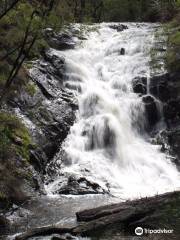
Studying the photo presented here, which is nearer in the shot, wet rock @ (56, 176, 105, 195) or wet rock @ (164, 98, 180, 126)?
wet rock @ (56, 176, 105, 195)

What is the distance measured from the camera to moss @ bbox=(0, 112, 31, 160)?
16.2m

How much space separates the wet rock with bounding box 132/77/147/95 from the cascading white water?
0.36m

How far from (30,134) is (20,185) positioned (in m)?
3.74

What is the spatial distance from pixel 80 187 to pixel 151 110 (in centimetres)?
888

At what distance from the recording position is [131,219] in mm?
10727

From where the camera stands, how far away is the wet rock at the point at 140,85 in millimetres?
26381

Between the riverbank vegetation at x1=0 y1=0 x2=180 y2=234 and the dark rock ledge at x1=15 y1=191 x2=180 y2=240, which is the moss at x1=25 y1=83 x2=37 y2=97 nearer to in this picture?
the riverbank vegetation at x1=0 y1=0 x2=180 y2=234

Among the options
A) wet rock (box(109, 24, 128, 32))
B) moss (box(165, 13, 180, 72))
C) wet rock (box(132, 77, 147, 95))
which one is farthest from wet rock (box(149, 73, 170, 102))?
wet rock (box(109, 24, 128, 32))

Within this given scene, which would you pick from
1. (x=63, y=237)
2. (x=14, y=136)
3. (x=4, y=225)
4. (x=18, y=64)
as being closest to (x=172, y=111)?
(x=14, y=136)

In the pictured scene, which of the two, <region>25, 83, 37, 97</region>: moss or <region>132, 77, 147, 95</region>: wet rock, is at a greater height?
<region>132, 77, 147, 95</region>: wet rock

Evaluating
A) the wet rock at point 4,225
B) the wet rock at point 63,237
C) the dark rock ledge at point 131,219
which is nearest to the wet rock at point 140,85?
the wet rock at point 4,225

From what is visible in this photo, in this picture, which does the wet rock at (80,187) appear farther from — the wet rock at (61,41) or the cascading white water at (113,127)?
the wet rock at (61,41)

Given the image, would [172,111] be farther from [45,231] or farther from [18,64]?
[45,231]

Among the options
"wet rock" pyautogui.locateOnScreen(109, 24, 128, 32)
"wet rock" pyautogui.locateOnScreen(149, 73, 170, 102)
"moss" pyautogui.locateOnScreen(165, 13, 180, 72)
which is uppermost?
"wet rock" pyautogui.locateOnScreen(109, 24, 128, 32)
